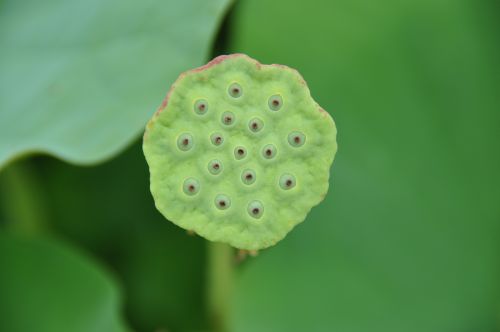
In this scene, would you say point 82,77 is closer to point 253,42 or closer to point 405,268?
point 253,42

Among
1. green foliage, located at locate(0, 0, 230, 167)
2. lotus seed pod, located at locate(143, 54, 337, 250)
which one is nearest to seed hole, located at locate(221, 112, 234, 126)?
lotus seed pod, located at locate(143, 54, 337, 250)

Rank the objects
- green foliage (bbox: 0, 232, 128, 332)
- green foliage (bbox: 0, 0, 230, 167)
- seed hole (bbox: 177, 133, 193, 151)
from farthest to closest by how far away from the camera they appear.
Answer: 1. green foliage (bbox: 0, 232, 128, 332)
2. green foliage (bbox: 0, 0, 230, 167)
3. seed hole (bbox: 177, 133, 193, 151)

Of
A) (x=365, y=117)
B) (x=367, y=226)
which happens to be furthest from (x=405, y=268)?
(x=365, y=117)

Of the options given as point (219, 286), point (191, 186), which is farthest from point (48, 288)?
point (191, 186)

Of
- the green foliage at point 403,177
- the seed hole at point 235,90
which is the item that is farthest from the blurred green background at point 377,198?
the seed hole at point 235,90

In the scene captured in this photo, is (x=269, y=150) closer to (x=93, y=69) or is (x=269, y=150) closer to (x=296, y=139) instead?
(x=296, y=139)

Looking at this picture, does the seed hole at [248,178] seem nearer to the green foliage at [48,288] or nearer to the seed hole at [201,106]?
the seed hole at [201,106]

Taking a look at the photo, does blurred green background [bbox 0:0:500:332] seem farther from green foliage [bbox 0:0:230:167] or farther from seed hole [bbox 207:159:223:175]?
seed hole [bbox 207:159:223:175]
